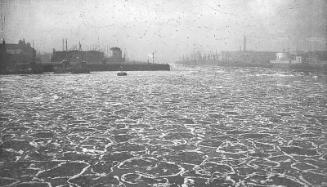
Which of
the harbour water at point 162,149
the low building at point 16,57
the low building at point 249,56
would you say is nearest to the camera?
the harbour water at point 162,149

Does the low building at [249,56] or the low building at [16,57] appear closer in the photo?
the low building at [16,57]

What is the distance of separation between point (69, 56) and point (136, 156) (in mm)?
77746

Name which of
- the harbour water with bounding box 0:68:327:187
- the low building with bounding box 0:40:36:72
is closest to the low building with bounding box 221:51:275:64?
the low building with bounding box 0:40:36:72

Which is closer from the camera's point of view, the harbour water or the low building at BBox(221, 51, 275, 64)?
the harbour water

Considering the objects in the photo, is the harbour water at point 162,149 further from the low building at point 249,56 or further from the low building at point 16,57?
the low building at point 249,56

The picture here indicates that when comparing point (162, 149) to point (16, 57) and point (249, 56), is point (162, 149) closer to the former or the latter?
point (16, 57)

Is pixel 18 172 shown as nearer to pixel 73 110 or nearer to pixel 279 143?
pixel 279 143

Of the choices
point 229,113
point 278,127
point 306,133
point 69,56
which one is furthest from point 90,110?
point 69,56

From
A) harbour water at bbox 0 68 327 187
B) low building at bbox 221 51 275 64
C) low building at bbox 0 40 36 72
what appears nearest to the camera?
harbour water at bbox 0 68 327 187

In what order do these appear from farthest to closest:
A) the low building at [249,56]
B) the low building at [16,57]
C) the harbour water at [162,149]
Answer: the low building at [249,56], the low building at [16,57], the harbour water at [162,149]

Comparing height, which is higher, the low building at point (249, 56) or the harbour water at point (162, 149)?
the low building at point (249, 56)

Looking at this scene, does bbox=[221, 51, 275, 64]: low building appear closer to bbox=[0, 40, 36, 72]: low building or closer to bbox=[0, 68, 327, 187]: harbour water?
bbox=[0, 40, 36, 72]: low building

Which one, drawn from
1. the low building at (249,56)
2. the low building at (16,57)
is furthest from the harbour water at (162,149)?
the low building at (249,56)

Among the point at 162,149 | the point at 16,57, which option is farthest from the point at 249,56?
the point at 162,149
